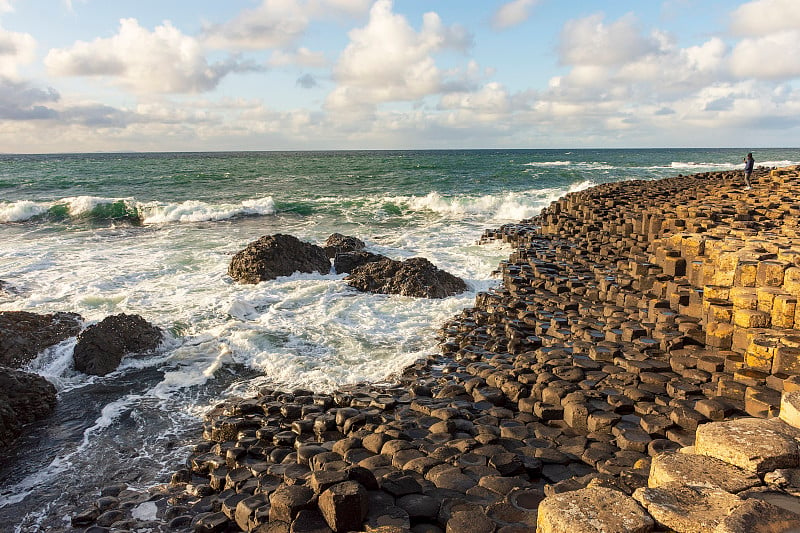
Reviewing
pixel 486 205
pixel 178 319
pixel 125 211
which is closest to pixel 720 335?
pixel 178 319

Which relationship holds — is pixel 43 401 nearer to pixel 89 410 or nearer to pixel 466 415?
pixel 89 410

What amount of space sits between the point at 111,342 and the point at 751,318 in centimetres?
836

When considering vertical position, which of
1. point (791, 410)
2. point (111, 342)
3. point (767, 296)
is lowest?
point (111, 342)

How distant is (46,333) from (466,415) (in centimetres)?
684

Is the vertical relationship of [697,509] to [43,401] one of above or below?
above

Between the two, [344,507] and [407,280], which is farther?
[407,280]

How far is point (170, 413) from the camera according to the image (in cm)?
649

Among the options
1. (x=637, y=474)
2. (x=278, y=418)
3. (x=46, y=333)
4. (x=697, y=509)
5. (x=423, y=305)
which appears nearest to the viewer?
(x=697, y=509)

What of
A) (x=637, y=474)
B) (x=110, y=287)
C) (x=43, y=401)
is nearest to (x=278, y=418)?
(x=43, y=401)

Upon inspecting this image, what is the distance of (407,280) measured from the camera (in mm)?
11172

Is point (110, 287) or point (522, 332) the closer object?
point (522, 332)

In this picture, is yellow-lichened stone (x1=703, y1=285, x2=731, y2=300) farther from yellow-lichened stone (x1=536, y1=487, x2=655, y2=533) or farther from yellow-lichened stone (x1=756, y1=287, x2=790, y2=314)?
yellow-lichened stone (x1=536, y1=487, x2=655, y2=533)

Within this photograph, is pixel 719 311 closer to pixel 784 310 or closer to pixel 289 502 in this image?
pixel 784 310

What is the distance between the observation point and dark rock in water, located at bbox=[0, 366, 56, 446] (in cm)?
593
